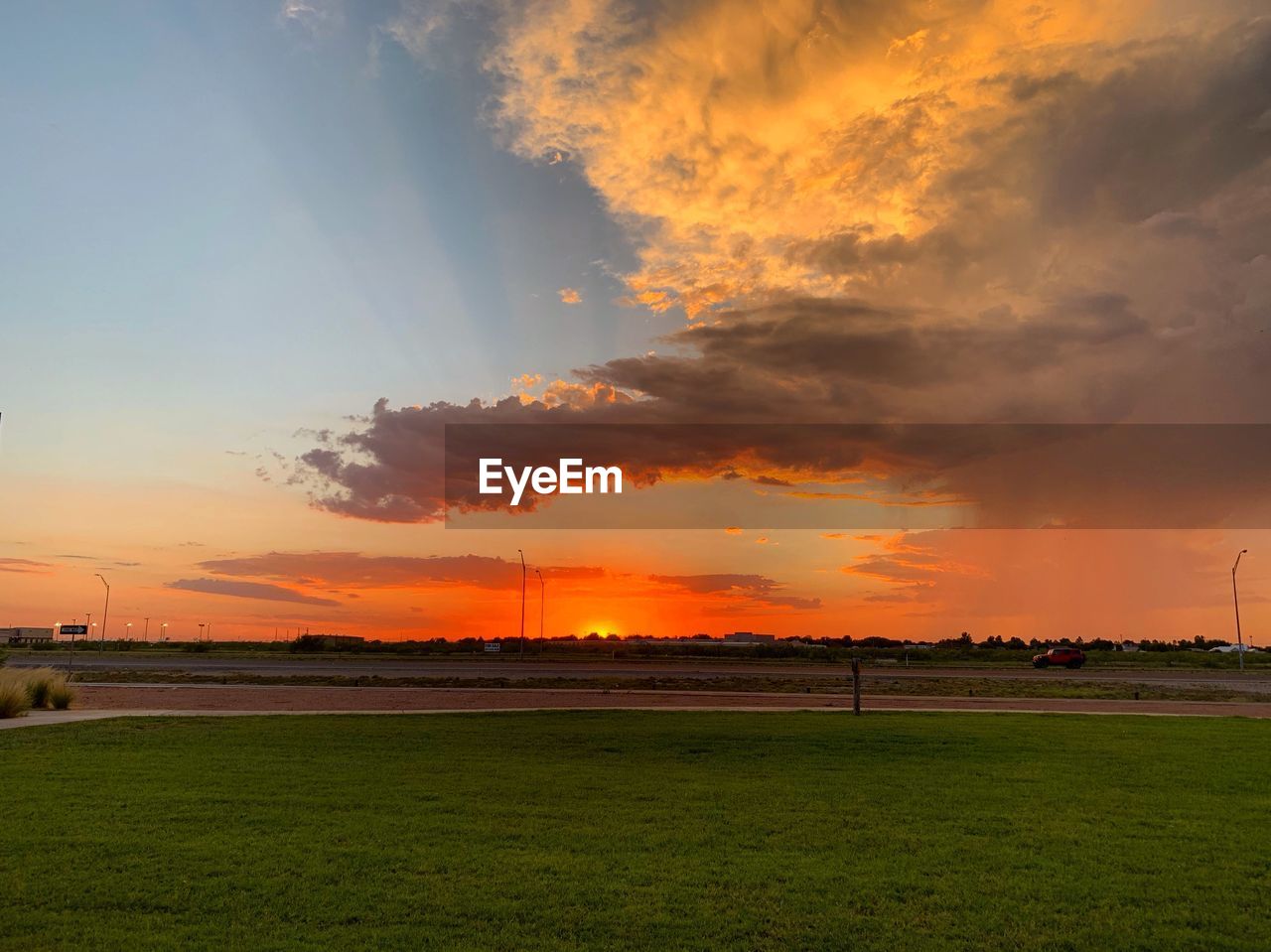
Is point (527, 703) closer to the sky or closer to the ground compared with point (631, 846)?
closer to the ground

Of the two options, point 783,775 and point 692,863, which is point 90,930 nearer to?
point 692,863

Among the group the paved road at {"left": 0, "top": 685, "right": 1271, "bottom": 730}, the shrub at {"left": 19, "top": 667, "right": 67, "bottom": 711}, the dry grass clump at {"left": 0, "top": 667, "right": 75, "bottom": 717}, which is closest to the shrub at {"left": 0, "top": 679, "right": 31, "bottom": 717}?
the dry grass clump at {"left": 0, "top": 667, "right": 75, "bottom": 717}

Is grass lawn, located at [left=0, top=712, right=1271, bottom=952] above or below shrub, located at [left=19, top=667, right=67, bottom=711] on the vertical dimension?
below

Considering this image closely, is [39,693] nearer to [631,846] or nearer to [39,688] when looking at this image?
[39,688]

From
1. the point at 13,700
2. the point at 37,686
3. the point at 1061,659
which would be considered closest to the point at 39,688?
the point at 37,686

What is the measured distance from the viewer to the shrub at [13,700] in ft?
71.3

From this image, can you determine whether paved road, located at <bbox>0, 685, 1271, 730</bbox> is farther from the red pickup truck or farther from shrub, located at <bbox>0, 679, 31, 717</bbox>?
the red pickup truck

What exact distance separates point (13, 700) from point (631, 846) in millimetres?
20813

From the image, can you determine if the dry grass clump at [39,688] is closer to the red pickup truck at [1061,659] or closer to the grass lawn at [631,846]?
the grass lawn at [631,846]

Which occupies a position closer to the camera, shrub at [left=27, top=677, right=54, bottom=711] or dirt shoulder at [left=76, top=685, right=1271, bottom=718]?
shrub at [left=27, top=677, right=54, bottom=711]

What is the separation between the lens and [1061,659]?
62.1 meters

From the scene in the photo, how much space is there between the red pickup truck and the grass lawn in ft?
166

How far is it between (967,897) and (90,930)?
23.4 feet

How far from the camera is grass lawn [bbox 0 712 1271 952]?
260 inches
